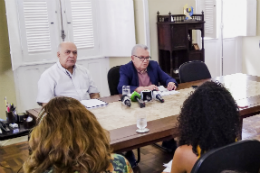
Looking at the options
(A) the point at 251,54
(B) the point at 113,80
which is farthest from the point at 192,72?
(A) the point at 251,54

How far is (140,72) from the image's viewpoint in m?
3.36

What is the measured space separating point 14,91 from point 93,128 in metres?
3.29

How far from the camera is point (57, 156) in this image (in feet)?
3.46

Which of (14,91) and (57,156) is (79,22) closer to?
(14,91)

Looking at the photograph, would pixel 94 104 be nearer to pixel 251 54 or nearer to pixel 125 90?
pixel 125 90

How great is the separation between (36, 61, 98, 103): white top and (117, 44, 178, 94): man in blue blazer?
1.27 feet

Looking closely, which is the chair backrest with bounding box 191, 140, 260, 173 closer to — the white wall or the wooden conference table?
the wooden conference table

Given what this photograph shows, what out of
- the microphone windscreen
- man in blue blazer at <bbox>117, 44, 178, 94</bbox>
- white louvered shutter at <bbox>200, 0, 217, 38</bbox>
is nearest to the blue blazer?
man in blue blazer at <bbox>117, 44, 178, 94</bbox>

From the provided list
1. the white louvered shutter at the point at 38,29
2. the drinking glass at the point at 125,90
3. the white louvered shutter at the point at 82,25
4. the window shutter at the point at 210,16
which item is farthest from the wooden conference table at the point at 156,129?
the window shutter at the point at 210,16

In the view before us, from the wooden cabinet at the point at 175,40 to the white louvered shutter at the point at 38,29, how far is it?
1.57 m

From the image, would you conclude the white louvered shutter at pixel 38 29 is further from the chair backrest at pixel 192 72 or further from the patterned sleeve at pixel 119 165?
the patterned sleeve at pixel 119 165

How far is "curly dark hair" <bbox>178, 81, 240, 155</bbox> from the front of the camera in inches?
54.7

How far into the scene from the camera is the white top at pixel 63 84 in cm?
301

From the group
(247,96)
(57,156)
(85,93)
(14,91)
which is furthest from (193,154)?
(14,91)
